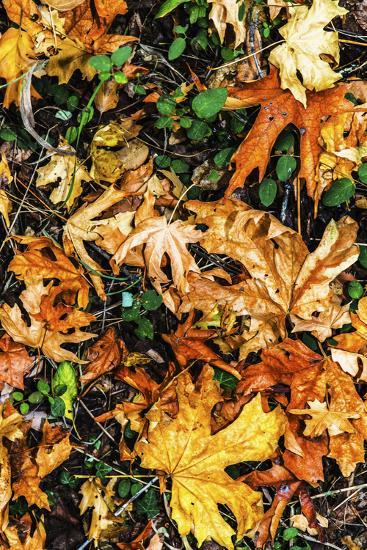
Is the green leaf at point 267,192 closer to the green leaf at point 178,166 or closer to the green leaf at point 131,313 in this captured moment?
the green leaf at point 178,166

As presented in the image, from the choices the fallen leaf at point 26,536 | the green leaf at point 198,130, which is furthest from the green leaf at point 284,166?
the fallen leaf at point 26,536

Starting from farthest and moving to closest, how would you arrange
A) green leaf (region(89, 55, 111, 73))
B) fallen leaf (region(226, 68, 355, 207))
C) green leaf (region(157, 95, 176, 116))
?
green leaf (region(157, 95, 176, 116)) → fallen leaf (region(226, 68, 355, 207)) → green leaf (region(89, 55, 111, 73))

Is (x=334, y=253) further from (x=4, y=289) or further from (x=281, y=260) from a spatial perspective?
(x=4, y=289)

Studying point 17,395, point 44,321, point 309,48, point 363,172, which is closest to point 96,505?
point 17,395

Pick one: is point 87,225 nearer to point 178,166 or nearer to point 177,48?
point 178,166

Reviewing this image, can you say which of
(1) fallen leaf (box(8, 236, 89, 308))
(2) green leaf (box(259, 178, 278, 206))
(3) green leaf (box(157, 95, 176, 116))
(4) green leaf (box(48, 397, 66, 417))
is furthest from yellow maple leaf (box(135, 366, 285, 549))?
(3) green leaf (box(157, 95, 176, 116))

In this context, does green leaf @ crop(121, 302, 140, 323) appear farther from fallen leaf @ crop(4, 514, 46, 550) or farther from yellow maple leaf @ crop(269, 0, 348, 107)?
yellow maple leaf @ crop(269, 0, 348, 107)
